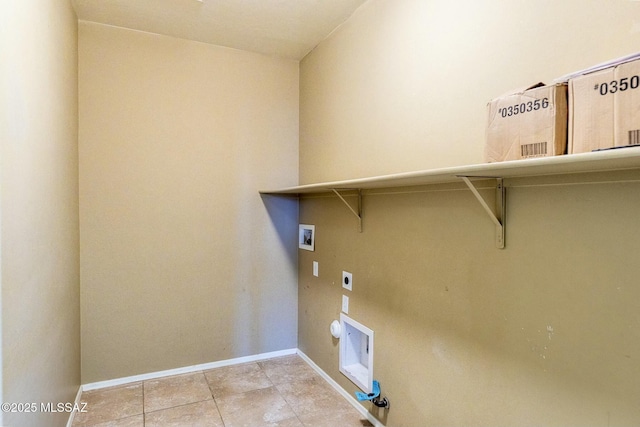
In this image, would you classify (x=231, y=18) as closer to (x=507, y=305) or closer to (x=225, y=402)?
(x=507, y=305)

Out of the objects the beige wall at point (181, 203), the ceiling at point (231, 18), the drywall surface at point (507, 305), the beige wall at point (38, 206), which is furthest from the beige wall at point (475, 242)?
the beige wall at point (38, 206)

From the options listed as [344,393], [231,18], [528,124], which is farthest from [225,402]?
[231,18]

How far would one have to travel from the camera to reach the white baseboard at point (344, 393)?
2.23m

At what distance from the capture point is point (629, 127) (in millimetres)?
840

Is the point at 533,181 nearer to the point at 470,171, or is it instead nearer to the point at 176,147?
the point at 470,171

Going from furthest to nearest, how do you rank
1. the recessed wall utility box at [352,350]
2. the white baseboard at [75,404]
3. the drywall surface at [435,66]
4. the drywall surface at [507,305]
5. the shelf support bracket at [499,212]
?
the recessed wall utility box at [352,350]
the white baseboard at [75,404]
the shelf support bracket at [499,212]
the drywall surface at [435,66]
the drywall surface at [507,305]

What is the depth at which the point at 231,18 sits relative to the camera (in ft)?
8.40

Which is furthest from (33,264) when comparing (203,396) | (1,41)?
(203,396)

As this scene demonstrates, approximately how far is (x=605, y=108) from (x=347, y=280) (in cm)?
188

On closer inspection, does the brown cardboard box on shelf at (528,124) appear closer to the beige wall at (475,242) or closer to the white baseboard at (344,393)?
the beige wall at (475,242)

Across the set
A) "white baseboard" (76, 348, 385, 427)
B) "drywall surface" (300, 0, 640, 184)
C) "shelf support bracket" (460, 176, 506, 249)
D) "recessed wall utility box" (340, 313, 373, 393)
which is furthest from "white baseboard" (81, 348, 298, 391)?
"shelf support bracket" (460, 176, 506, 249)

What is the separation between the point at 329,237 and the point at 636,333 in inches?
77.2

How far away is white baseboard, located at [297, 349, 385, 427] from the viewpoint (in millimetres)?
2227

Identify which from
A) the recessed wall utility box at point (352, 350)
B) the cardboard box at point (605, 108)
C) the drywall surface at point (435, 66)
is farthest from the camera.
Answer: the recessed wall utility box at point (352, 350)
